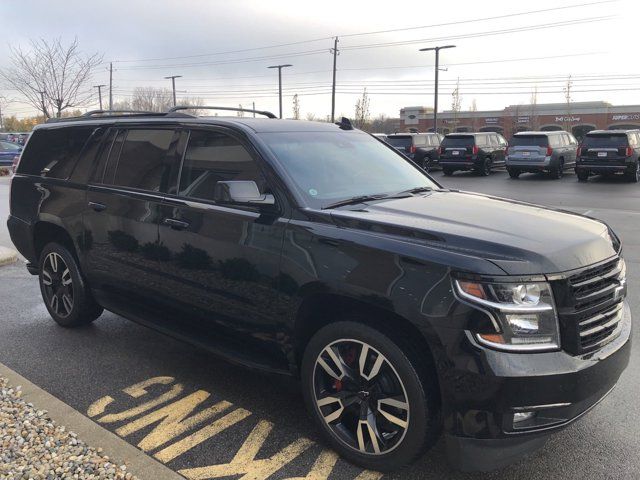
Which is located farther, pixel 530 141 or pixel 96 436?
pixel 530 141

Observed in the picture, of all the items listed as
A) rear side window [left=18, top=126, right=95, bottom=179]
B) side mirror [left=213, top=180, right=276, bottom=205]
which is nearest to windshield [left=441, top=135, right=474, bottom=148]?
rear side window [left=18, top=126, right=95, bottom=179]

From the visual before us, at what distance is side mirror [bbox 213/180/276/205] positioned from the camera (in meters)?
3.22

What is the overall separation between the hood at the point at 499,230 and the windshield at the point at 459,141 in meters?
21.0

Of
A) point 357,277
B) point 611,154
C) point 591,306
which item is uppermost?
point 611,154

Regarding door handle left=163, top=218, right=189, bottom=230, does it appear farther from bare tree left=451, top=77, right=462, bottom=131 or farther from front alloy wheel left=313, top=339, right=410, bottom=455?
bare tree left=451, top=77, right=462, bottom=131

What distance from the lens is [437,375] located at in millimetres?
2629

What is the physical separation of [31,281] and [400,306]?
19.1 feet

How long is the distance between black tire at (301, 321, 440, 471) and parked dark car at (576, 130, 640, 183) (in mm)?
19750

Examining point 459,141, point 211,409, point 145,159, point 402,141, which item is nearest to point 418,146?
point 402,141

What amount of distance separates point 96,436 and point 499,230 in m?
2.48

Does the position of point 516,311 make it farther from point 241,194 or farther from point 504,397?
point 241,194

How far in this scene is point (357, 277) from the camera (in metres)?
2.83

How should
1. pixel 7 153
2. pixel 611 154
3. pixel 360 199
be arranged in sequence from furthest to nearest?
pixel 7 153 < pixel 611 154 < pixel 360 199

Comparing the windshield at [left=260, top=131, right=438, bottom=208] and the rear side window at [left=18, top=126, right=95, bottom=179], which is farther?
the rear side window at [left=18, top=126, right=95, bottom=179]
